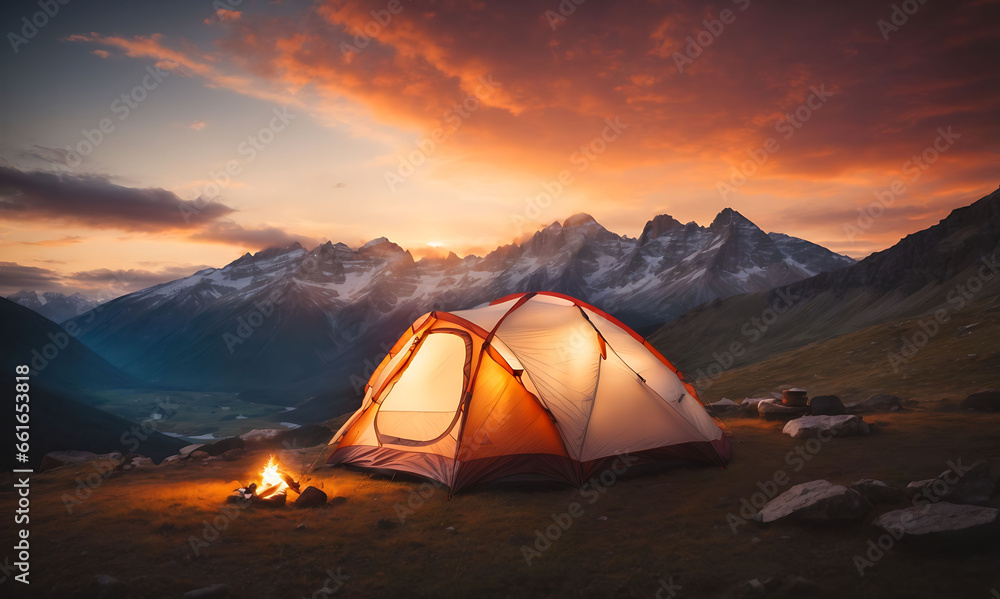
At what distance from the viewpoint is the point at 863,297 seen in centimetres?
11406

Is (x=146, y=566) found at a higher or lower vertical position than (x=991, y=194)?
lower

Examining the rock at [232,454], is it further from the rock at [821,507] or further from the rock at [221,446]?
the rock at [821,507]

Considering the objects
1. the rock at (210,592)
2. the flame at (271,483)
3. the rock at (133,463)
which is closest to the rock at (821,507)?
the rock at (210,592)

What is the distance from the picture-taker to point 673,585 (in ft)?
24.4

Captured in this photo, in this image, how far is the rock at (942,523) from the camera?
7051 millimetres

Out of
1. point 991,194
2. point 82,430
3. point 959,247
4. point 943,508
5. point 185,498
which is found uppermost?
point 991,194

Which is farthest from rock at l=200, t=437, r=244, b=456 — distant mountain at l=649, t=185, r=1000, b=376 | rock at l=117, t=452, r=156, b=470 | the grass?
distant mountain at l=649, t=185, r=1000, b=376

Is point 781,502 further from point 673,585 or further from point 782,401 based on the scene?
point 782,401

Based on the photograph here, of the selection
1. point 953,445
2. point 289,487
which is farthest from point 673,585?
point 953,445

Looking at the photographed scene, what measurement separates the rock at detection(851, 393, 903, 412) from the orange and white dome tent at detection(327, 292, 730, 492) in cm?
1018

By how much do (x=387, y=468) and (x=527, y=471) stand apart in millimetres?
4236

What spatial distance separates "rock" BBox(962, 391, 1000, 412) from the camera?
16.9 m

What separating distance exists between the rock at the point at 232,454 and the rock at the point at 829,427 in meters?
21.1

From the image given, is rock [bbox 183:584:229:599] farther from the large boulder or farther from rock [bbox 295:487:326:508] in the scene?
the large boulder
